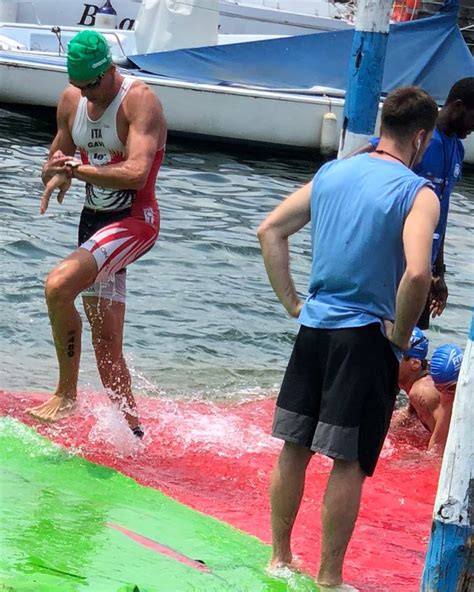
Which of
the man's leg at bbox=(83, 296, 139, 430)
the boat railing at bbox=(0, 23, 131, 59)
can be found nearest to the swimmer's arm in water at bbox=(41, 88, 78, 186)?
the man's leg at bbox=(83, 296, 139, 430)

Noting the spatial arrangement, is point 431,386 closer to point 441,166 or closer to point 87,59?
point 441,166

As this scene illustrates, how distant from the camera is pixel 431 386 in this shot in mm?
6598

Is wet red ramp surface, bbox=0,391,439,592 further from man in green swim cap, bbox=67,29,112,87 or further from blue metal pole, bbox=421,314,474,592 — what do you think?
man in green swim cap, bbox=67,29,112,87

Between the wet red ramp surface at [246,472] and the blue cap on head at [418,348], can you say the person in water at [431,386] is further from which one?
the wet red ramp surface at [246,472]

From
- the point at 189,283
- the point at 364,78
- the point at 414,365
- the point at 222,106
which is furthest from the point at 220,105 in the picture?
→ the point at 414,365

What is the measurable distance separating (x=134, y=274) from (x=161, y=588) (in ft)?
21.7

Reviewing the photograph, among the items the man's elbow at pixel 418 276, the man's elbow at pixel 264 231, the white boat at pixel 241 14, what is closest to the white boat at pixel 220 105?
the white boat at pixel 241 14

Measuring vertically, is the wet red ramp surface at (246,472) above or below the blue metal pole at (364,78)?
below

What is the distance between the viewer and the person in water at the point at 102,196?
5.46m

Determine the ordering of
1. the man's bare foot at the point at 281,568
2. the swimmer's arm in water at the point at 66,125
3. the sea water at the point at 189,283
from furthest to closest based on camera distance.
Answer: the sea water at the point at 189,283 < the swimmer's arm in water at the point at 66,125 < the man's bare foot at the point at 281,568

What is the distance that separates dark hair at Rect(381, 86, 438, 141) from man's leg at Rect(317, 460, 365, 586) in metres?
1.18

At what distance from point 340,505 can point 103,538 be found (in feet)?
3.02

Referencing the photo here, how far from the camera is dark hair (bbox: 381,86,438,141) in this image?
420cm

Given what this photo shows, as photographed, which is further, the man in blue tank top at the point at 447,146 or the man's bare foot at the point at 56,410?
the man in blue tank top at the point at 447,146
